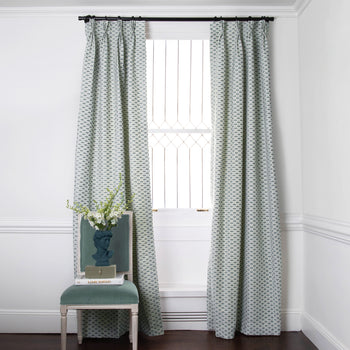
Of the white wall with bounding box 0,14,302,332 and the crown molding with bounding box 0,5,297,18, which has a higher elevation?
the crown molding with bounding box 0,5,297,18

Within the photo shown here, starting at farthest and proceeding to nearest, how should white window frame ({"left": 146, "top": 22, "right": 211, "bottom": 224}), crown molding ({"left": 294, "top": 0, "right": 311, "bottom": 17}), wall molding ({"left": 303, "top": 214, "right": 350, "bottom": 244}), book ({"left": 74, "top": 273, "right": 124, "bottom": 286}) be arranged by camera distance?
white window frame ({"left": 146, "top": 22, "right": 211, "bottom": 224}) < crown molding ({"left": 294, "top": 0, "right": 311, "bottom": 17}) < book ({"left": 74, "top": 273, "right": 124, "bottom": 286}) < wall molding ({"left": 303, "top": 214, "right": 350, "bottom": 244})

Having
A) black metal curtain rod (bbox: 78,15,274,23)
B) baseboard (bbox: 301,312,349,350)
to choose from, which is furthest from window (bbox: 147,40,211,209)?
baseboard (bbox: 301,312,349,350)

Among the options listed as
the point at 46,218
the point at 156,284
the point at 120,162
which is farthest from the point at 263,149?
the point at 46,218

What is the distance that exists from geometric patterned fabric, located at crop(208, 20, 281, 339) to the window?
235 millimetres

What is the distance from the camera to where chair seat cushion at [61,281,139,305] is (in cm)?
252

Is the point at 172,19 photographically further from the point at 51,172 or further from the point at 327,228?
the point at 327,228

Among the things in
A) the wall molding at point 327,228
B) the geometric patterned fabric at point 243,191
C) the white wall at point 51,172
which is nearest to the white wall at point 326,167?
the wall molding at point 327,228

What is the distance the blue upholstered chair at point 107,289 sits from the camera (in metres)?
2.52

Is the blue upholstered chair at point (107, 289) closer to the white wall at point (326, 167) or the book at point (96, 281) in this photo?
the book at point (96, 281)

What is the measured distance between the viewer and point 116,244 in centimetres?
295

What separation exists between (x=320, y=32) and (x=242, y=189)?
1.28 metres

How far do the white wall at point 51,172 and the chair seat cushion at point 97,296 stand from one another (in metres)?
0.66

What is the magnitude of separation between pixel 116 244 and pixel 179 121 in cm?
118

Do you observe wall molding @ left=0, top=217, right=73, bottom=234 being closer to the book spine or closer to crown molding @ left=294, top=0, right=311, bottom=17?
the book spine
